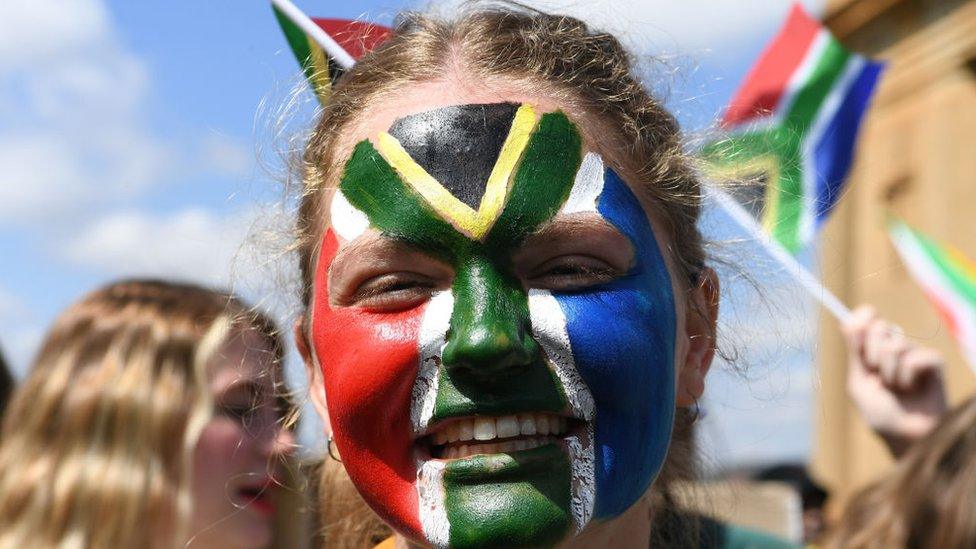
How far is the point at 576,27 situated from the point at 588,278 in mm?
656

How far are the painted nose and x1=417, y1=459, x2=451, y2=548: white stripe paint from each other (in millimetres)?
168

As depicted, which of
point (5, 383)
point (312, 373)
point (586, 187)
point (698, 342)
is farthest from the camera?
point (5, 383)

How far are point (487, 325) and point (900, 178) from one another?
8.39 metres

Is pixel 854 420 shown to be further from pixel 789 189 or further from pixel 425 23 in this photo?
pixel 425 23

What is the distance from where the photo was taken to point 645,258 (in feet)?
6.44

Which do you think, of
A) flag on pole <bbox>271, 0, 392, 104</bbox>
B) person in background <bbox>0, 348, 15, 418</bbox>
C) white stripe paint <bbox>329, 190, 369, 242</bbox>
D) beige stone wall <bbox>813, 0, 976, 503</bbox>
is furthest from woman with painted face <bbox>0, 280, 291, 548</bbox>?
beige stone wall <bbox>813, 0, 976, 503</bbox>

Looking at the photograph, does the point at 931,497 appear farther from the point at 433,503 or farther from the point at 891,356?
the point at 891,356

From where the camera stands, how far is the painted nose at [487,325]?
5.68ft

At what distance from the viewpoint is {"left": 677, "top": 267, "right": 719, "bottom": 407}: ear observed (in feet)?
6.93

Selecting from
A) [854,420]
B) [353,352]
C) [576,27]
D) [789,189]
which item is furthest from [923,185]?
[353,352]

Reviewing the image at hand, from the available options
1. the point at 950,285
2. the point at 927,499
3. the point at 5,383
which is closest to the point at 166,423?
the point at 5,383

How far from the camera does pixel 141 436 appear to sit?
326cm

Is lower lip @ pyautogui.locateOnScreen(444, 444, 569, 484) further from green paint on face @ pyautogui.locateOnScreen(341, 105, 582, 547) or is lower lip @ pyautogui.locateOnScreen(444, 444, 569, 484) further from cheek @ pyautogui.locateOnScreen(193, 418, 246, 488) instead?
cheek @ pyautogui.locateOnScreen(193, 418, 246, 488)

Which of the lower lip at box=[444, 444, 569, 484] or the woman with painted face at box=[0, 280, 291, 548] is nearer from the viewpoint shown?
the lower lip at box=[444, 444, 569, 484]
